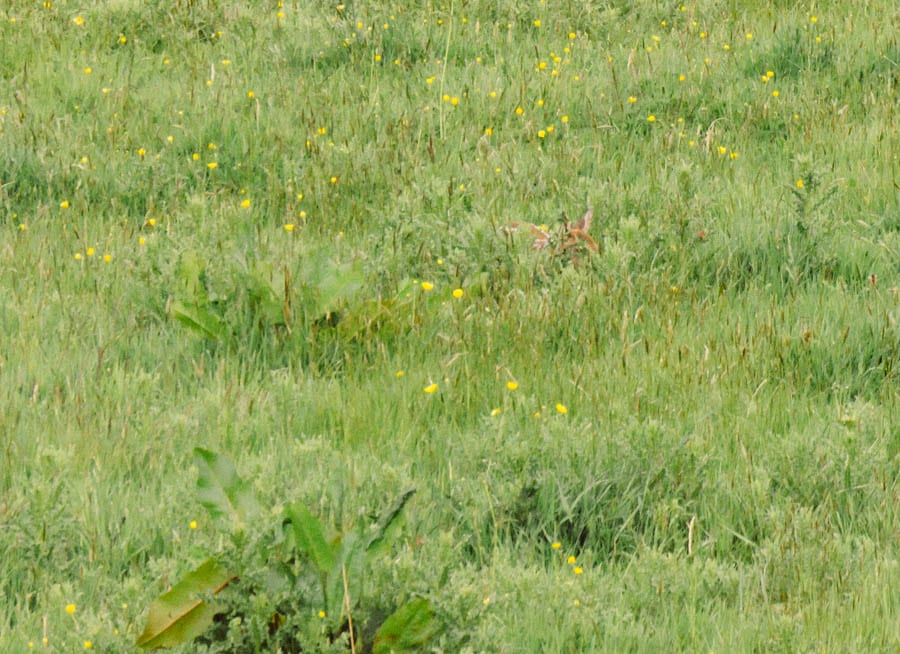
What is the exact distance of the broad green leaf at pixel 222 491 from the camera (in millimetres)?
2979

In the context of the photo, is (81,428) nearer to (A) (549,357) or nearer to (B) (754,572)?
(A) (549,357)

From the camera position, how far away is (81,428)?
3752mm

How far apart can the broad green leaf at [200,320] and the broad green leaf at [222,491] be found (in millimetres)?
1428

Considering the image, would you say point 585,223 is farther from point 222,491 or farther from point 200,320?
point 222,491

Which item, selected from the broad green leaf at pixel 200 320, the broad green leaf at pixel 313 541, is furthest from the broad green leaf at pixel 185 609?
the broad green leaf at pixel 200 320

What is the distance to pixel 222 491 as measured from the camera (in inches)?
118

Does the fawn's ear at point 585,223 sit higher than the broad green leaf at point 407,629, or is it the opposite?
the fawn's ear at point 585,223

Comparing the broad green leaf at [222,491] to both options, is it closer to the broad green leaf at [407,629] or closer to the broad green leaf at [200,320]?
the broad green leaf at [407,629]

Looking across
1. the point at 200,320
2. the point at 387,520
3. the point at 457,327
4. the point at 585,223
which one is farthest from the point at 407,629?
the point at 585,223

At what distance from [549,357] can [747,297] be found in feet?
3.16

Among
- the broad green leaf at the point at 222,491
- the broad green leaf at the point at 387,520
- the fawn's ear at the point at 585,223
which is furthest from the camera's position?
the fawn's ear at the point at 585,223

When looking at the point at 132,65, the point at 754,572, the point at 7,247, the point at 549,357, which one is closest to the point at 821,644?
the point at 754,572

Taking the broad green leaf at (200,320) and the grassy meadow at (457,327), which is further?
the broad green leaf at (200,320)

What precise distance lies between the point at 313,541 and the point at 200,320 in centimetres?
179
